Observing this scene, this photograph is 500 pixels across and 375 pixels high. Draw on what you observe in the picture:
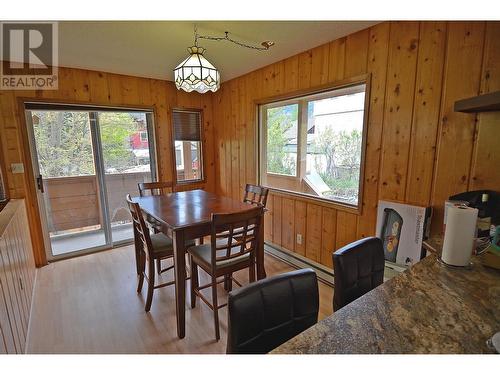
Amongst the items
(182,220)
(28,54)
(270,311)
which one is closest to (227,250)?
(182,220)

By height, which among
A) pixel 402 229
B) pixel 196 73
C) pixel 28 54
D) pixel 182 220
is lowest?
pixel 402 229

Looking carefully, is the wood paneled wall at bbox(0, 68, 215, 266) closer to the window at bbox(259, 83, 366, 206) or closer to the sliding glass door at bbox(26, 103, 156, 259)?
the sliding glass door at bbox(26, 103, 156, 259)

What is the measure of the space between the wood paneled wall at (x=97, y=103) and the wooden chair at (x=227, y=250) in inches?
81.3

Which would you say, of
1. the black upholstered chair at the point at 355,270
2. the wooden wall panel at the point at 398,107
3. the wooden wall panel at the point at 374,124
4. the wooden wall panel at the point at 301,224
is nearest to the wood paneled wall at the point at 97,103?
the wooden wall panel at the point at 301,224

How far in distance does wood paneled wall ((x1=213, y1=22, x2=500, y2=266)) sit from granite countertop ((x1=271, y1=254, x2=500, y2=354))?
87 cm

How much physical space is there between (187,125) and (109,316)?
273cm

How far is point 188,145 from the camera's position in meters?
4.03

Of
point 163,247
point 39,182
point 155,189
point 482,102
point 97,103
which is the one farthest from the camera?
point 155,189

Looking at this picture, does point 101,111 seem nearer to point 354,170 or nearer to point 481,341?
point 354,170

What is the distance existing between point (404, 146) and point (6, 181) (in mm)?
3873

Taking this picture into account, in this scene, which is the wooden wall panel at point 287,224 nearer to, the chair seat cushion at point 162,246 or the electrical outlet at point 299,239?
the electrical outlet at point 299,239

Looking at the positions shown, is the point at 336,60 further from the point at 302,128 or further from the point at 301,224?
the point at 301,224

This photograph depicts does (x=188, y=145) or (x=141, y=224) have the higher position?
(x=188, y=145)

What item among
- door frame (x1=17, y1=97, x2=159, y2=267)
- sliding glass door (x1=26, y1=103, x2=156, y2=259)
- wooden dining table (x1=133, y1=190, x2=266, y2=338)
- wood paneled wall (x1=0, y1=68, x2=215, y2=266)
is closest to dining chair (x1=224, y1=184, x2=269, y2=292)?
wooden dining table (x1=133, y1=190, x2=266, y2=338)
